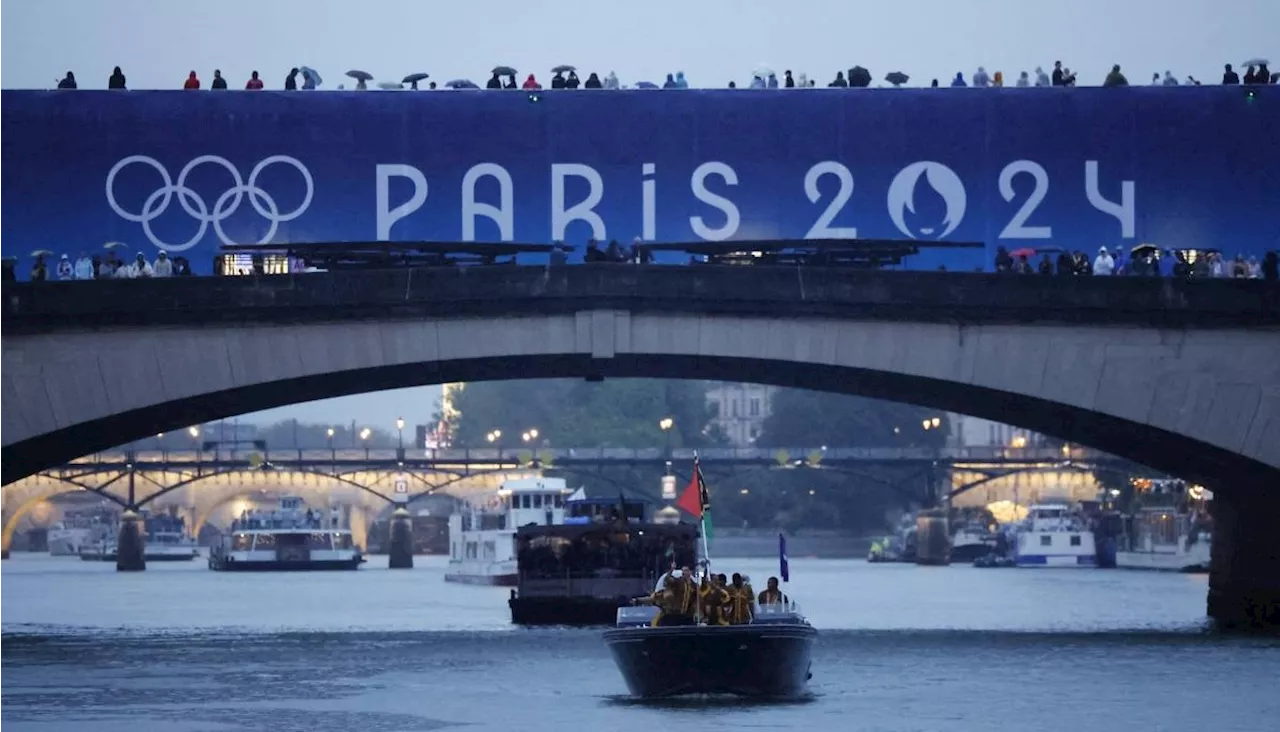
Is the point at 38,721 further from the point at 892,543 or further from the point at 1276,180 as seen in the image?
the point at 892,543

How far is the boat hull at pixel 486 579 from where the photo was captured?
131m

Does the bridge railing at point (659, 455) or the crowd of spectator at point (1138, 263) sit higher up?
the crowd of spectator at point (1138, 263)

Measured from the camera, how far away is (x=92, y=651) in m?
66.7

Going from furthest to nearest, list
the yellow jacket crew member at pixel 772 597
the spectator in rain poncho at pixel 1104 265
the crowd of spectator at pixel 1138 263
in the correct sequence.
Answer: the spectator in rain poncho at pixel 1104 265
the crowd of spectator at pixel 1138 263
the yellow jacket crew member at pixel 772 597

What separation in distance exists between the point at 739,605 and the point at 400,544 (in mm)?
130669

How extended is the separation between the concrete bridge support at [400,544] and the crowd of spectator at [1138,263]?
11494 cm

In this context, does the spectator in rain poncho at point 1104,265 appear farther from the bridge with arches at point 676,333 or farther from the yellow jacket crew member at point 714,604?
the yellow jacket crew member at point 714,604

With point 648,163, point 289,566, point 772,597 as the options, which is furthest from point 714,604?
point 289,566

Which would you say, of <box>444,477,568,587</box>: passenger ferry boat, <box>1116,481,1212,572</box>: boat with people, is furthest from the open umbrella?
<box>1116,481,1212,572</box>: boat with people

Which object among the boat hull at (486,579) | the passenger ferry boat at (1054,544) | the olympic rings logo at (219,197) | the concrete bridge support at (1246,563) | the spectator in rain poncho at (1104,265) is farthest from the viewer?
the passenger ferry boat at (1054,544)

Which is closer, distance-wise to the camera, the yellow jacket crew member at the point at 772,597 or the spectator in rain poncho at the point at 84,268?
the yellow jacket crew member at the point at 772,597

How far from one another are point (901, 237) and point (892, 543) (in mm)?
130145

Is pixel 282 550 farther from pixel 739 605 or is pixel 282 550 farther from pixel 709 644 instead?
pixel 709 644

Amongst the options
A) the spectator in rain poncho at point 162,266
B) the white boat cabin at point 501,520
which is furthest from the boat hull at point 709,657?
the white boat cabin at point 501,520
